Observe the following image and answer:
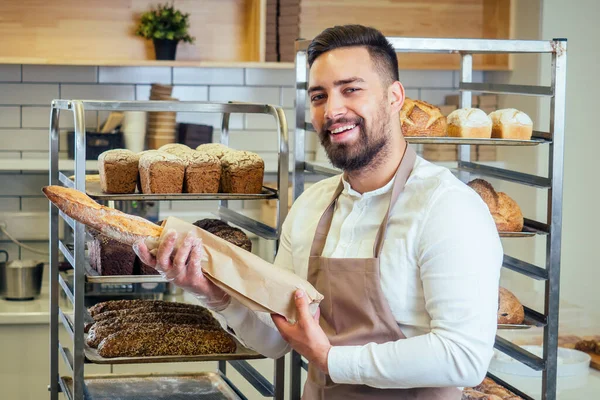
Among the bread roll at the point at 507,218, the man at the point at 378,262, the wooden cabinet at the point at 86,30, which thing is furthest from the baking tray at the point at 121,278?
the wooden cabinet at the point at 86,30

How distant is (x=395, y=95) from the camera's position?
1792mm

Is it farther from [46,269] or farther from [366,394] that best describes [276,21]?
[366,394]

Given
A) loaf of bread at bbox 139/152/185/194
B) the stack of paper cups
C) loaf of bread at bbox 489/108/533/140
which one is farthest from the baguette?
the stack of paper cups

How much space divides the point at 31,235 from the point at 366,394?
3002 millimetres

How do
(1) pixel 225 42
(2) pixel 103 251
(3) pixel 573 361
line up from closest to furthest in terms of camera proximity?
(2) pixel 103 251 < (3) pixel 573 361 < (1) pixel 225 42

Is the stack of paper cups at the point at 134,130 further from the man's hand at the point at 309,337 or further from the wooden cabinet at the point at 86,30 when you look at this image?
the man's hand at the point at 309,337

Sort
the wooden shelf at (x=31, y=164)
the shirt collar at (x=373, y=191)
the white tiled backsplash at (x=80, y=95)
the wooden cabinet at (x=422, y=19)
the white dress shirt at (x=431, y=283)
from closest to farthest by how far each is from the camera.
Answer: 1. the white dress shirt at (x=431, y=283)
2. the shirt collar at (x=373, y=191)
3. the wooden shelf at (x=31, y=164)
4. the white tiled backsplash at (x=80, y=95)
5. the wooden cabinet at (x=422, y=19)

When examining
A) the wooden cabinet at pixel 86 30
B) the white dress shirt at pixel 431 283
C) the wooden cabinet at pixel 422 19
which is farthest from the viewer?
the wooden cabinet at pixel 422 19

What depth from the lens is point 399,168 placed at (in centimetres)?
181

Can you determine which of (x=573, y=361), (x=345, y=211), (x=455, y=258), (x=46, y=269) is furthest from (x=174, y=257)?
(x=46, y=269)

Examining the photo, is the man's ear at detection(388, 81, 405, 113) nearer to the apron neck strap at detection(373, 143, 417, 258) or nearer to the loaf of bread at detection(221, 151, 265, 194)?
the apron neck strap at detection(373, 143, 417, 258)

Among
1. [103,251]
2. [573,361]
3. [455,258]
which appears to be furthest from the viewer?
[573,361]

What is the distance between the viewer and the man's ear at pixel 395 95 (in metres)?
1.78

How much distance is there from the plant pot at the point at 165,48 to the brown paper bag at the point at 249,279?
2.51 metres
